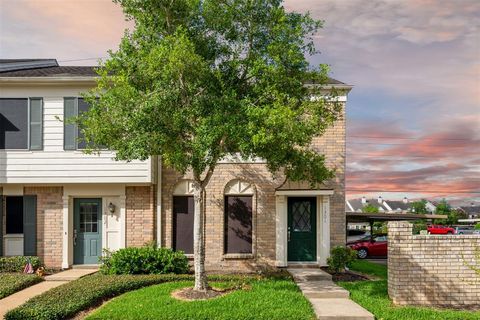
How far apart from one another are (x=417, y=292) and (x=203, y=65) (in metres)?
6.92

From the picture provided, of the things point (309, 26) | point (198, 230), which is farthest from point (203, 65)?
point (198, 230)

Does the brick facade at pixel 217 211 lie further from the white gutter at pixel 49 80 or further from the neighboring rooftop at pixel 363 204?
the neighboring rooftop at pixel 363 204

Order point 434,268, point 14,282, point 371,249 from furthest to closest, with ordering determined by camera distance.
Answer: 1. point 371,249
2. point 14,282
3. point 434,268

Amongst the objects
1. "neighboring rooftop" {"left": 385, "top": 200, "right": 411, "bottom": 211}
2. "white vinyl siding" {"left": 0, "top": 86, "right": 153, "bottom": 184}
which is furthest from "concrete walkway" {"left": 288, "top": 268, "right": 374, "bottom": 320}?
"neighboring rooftop" {"left": 385, "top": 200, "right": 411, "bottom": 211}

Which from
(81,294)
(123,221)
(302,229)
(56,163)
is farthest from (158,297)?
(56,163)

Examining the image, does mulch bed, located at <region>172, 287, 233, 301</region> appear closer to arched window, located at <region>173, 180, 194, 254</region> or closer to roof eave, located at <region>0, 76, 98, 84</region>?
arched window, located at <region>173, 180, 194, 254</region>

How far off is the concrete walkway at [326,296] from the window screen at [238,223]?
1778mm

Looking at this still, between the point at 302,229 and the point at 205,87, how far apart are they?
6664mm

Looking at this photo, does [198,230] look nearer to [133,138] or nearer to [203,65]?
[133,138]

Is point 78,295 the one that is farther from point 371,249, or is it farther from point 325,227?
point 371,249

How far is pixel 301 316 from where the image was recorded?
28.9ft

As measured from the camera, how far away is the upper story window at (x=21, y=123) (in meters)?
14.2

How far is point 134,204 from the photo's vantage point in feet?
47.8

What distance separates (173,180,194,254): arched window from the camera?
14750mm
